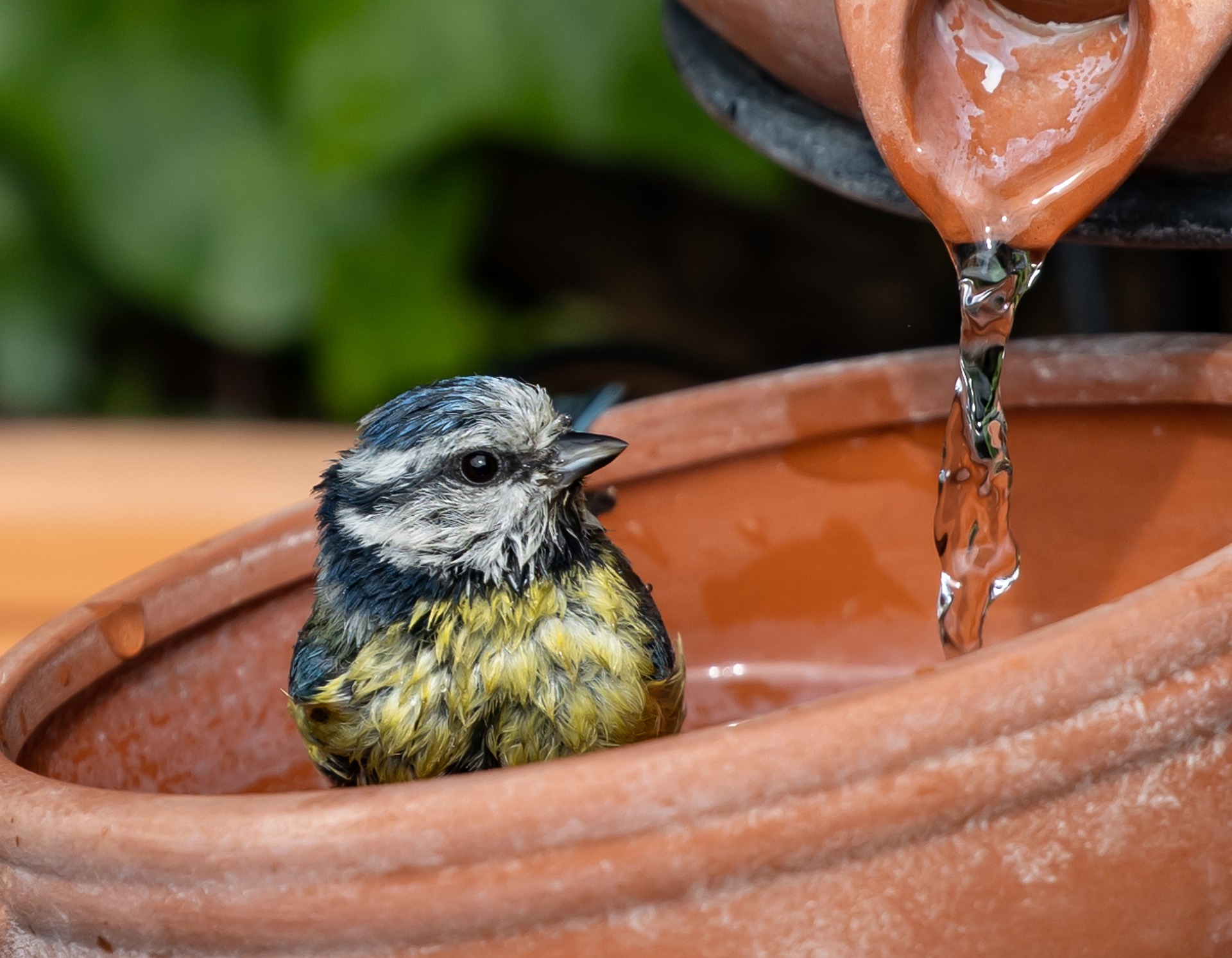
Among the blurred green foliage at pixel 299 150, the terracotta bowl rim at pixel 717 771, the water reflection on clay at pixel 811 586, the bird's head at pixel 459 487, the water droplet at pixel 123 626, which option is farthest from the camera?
the blurred green foliage at pixel 299 150

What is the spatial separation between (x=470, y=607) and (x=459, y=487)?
135 millimetres

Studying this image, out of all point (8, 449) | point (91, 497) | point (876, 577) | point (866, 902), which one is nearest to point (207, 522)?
point (91, 497)

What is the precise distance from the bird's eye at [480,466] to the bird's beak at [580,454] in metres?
0.06

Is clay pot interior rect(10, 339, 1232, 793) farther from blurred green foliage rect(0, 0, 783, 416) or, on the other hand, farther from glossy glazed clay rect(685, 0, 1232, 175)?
blurred green foliage rect(0, 0, 783, 416)

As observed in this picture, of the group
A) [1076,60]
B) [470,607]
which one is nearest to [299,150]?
[470,607]

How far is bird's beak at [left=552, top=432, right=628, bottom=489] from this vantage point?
138 centimetres

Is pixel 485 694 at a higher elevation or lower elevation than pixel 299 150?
higher

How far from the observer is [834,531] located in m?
1.54

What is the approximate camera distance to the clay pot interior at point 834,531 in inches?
54.4

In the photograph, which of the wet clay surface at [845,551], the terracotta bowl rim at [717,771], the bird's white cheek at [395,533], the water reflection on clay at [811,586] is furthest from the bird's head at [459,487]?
the terracotta bowl rim at [717,771]

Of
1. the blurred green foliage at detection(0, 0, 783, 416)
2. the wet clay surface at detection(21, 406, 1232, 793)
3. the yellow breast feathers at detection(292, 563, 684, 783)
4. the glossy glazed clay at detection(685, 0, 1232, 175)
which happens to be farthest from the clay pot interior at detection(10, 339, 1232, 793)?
the blurred green foliage at detection(0, 0, 783, 416)

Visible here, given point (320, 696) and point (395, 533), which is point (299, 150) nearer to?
point (395, 533)

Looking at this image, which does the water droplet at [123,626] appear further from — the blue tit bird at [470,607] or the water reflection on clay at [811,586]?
the water reflection on clay at [811,586]

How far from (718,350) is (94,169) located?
1.51m
